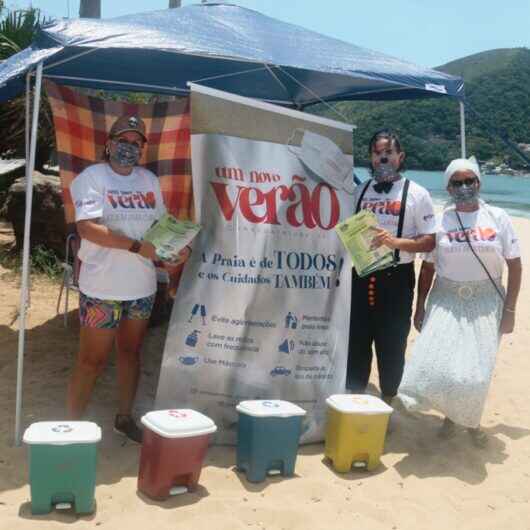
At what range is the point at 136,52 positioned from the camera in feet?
14.1

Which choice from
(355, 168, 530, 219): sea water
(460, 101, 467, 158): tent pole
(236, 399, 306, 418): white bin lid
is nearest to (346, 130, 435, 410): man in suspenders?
(460, 101, 467, 158): tent pole

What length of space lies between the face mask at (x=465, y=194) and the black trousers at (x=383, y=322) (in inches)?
19.3

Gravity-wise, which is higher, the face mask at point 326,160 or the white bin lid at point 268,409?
the face mask at point 326,160

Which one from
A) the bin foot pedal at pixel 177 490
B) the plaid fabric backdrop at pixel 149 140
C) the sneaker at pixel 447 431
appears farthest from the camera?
the plaid fabric backdrop at pixel 149 140

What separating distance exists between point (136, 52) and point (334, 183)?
5.40ft

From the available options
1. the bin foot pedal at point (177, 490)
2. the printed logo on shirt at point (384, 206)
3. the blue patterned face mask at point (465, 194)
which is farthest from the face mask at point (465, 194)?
the bin foot pedal at point (177, 490)

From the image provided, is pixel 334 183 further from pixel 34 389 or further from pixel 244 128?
pixel 34 389

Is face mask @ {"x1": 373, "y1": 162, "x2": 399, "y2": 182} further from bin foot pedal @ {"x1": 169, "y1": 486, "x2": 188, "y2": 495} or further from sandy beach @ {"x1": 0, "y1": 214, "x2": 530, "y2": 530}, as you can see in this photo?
bin foot pedal @ {"x1": 169, "y1": 486, "x2": 188, "y2": 495}

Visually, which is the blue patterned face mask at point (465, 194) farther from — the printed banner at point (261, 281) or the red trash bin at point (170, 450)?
the red trash bin at point (170, 450)

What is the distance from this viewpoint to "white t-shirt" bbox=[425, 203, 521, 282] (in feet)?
11.7

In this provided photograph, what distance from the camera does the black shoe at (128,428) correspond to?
11.8 feet

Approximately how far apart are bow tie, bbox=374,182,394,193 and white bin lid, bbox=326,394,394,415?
121 centimetres

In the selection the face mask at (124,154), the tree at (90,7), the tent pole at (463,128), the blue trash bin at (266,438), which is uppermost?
the tree at (90,7)

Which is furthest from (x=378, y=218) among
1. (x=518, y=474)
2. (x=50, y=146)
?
(x=50, y=146)
